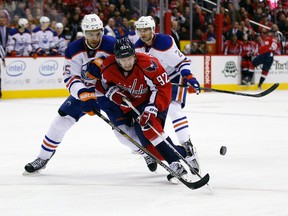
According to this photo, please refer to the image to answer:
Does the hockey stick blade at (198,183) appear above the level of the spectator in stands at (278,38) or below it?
above

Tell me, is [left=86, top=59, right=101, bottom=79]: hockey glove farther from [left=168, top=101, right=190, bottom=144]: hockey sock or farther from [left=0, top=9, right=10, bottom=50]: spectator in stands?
[left=0, top=9, right=10, bottom=50]: spectator in stands

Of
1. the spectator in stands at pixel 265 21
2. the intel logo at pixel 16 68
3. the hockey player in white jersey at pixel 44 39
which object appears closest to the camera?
the intel logo at pixel 16 68

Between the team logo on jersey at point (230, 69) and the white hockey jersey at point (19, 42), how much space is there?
4.44m

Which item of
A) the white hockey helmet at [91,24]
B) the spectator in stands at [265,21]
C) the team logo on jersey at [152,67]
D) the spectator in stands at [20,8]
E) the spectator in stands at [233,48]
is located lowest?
the spectator in stands at [233,48]

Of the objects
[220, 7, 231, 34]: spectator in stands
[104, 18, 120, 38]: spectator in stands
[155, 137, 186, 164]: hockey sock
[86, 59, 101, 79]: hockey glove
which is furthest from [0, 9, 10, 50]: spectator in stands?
[155, 137, 186, 164]: hockey sock

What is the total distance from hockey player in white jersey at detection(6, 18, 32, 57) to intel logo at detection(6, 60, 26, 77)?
24 cm

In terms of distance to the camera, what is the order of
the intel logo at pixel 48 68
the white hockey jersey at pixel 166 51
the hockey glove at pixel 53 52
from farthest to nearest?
the hockey glove at pixel 53 52 → the intel logo at pixel 48 68 → the white hockey jersey at pixel 166 51

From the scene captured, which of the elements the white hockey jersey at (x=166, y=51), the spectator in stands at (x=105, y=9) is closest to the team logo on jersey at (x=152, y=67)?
the white hockey jersey at (x=166, y=51)

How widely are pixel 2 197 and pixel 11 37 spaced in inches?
371

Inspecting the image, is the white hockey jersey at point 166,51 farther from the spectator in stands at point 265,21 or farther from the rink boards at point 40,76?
the spectator in stands at point 265,21

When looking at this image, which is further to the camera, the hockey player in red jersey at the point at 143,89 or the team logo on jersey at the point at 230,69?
the team logo on jersey at the point at 230,69

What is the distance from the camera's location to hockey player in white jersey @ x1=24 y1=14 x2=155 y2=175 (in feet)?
16.8

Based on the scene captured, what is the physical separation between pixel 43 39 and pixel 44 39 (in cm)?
2

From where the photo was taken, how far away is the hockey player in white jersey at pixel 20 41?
1352 cm
